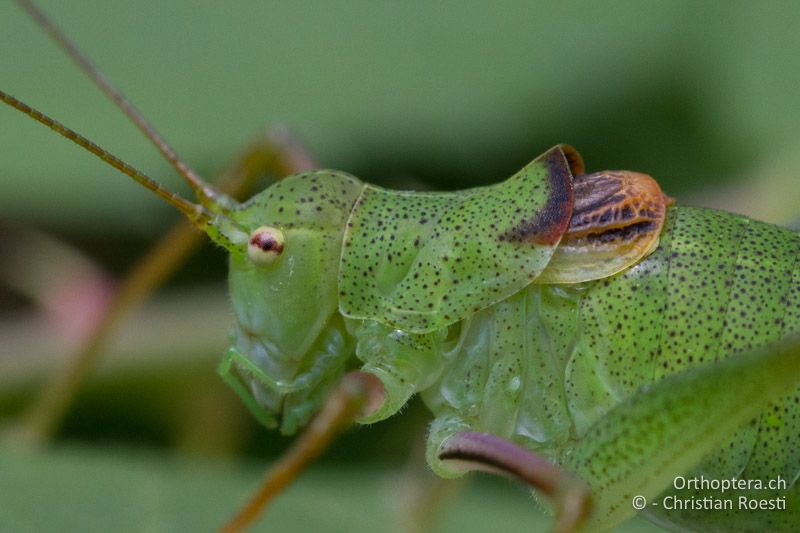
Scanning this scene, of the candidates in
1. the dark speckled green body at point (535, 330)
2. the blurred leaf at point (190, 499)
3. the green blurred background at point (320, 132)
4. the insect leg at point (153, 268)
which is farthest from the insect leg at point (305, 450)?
the insect leg at point (153, 268)

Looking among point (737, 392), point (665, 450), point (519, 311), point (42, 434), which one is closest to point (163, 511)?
point (42, 434)

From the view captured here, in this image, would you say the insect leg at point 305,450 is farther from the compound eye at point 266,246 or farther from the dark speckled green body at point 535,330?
the compound eye at point 266,246

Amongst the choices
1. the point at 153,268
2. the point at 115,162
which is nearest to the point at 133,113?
the point at 115,162

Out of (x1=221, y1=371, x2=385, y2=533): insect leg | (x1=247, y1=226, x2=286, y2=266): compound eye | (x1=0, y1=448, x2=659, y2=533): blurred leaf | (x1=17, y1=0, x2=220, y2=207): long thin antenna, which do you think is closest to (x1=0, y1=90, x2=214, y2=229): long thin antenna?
(x1=17, y1=0, x2=220, y2=207): long thin antenna

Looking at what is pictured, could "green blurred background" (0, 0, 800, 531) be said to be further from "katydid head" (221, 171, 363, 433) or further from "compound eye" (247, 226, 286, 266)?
"compound eye" (247, 226, 286, 266)

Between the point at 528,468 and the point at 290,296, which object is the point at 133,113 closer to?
the point at 290,296

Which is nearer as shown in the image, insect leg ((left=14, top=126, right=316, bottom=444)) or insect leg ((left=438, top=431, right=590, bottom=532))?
insect leg ((left=438, top=431, right=590, bottom=532))

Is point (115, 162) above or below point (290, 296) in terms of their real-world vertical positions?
above
